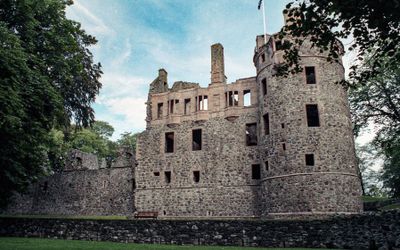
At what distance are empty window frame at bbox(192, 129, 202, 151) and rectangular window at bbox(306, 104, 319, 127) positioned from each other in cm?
907

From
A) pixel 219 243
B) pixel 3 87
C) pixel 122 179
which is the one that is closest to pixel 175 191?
pixel 122 179

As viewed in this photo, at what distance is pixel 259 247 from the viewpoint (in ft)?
40.2

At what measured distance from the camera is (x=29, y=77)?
39.4 ft

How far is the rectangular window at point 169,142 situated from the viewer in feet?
92.4

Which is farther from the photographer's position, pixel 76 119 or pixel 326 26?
pixel 76 119

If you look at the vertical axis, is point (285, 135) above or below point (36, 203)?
above

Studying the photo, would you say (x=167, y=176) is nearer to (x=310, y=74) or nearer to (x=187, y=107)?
(x=187, y=107)

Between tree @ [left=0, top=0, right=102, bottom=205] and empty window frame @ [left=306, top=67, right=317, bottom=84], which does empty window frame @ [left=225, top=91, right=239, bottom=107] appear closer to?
empty window frame @ [left=306, top=67, right=317, bottom=84]

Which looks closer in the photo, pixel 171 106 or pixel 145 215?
pixel 145 215

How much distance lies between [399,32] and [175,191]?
21239mm

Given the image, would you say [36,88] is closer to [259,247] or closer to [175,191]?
[259,247]

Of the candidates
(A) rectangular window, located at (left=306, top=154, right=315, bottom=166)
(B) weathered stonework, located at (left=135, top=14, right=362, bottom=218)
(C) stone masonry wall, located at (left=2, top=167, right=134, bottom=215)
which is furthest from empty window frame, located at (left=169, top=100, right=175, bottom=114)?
(A) rectangular window, located at (left=306, top=154, right=315, bottom=166)

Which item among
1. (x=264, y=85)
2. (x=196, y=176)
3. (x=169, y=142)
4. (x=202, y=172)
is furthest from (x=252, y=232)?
(x=169, y=142)

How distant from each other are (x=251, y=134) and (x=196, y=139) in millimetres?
5437
